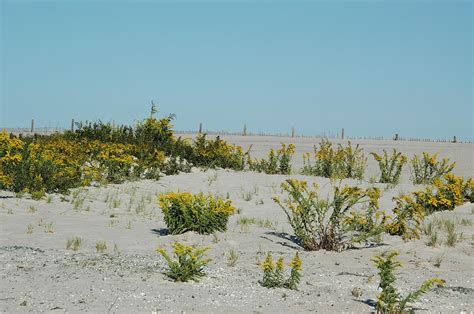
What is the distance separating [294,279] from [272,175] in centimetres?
1093

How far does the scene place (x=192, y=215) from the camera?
912cm

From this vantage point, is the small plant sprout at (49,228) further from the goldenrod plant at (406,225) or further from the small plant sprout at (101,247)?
the goldenrod plant at (406,225)

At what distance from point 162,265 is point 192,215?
8.02 ft

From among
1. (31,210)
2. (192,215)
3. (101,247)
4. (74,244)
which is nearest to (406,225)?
(192,215)

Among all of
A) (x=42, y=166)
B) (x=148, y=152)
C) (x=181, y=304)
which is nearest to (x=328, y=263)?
(x=181, y=304)

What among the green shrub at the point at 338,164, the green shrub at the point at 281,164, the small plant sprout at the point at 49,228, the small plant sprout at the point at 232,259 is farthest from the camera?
the green shrub at the point at 281,164

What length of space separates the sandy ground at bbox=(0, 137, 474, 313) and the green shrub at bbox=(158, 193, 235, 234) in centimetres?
25

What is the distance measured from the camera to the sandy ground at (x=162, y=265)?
5.40 m

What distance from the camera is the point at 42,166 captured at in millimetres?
12438

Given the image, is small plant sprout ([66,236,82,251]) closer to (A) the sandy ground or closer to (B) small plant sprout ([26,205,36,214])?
(A) the sandy ground

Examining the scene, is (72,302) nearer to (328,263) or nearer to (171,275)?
(171,275)

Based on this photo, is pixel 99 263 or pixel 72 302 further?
pixel 99 263

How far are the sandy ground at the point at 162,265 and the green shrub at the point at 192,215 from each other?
0.82 ft

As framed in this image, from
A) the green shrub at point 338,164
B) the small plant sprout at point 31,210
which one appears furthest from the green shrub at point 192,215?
the green shrub at point 338,164
